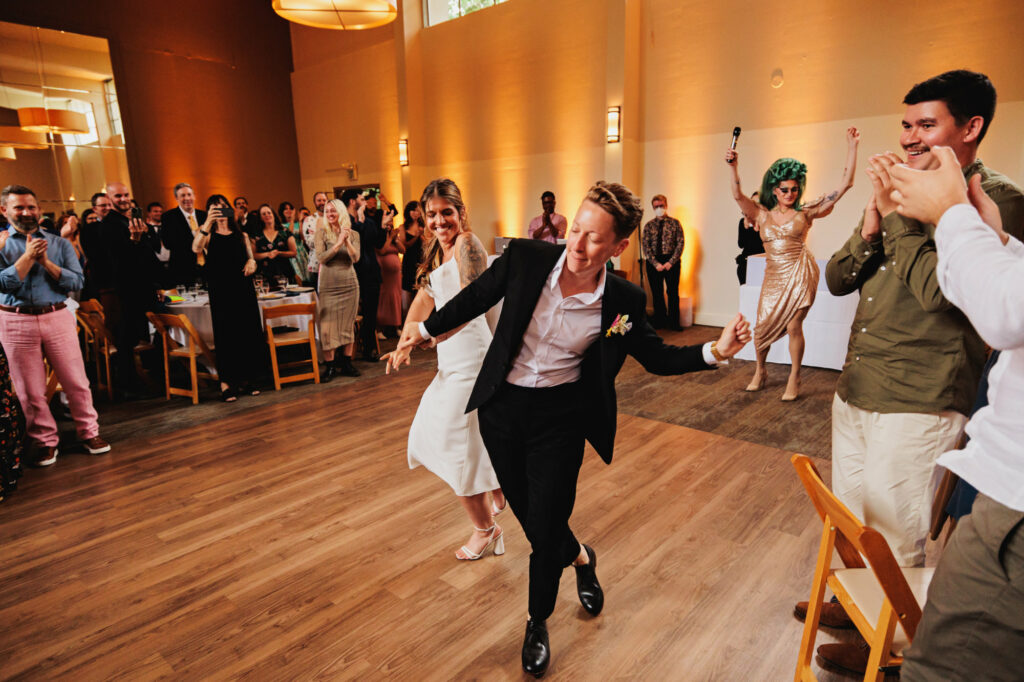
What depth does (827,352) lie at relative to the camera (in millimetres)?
5453

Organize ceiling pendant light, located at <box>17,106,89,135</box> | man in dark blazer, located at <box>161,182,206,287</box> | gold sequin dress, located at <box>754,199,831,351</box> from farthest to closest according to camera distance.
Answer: ceiling pendant light, located at <box>17,106,89,135</box> < man in dark blazer, located at <box>161,182,206,287</box> < gold sequin dress, located at <box>754,199,831,351</box>

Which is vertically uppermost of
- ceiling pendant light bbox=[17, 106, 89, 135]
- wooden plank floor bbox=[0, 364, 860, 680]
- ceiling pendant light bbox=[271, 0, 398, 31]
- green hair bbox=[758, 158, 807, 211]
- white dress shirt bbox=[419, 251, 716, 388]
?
ceiling pendant light bbox=[271, 0, 398, 31]

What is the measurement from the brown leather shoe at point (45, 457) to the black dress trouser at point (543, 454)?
3.57m

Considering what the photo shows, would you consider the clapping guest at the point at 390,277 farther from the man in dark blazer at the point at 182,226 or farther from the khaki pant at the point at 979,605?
the khaki pant at the point at 979,605

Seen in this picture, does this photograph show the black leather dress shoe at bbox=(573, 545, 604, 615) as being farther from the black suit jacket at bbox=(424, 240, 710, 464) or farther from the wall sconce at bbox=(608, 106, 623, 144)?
the wall sconce at bbox=(608, 106, 623, 144)

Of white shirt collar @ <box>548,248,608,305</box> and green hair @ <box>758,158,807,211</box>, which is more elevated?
green hair @ <box>758,158,807,211</box>

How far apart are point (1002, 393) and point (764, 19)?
7627 millimetres

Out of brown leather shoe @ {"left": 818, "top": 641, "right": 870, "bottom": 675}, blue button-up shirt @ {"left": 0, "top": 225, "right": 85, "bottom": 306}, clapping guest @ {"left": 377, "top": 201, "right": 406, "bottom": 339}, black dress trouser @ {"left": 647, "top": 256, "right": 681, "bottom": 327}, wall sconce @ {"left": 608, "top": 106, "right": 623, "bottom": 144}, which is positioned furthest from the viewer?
wall sconce @ {"left": 608, "top": 106, "right": 623, "bottom": 144}

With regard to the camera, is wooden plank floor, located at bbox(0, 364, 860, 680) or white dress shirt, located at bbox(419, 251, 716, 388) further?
wooden plank floor, located at bbox(0, 364, 860, 680)

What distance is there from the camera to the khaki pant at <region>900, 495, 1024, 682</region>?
903 millimetres

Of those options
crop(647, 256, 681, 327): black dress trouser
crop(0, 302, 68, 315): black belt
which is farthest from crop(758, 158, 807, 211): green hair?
crop(0, 302, 68, 315): black belt

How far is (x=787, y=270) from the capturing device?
4.50 m

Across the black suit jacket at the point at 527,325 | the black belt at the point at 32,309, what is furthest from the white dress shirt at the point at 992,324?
the black belt at the point at 32,309

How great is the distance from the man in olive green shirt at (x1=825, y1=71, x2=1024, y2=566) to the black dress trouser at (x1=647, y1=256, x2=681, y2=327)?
19.2 feet
